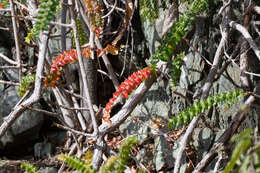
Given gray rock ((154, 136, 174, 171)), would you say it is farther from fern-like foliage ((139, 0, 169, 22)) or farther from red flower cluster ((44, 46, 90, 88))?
fern-like foliage ((139, 0, 169, 22))

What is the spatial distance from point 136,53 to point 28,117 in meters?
2.01

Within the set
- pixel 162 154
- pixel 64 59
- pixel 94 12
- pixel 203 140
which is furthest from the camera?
pixel 162 154

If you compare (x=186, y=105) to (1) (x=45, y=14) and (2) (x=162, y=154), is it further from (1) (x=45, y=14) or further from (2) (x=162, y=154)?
(1) (x=45, y=14)

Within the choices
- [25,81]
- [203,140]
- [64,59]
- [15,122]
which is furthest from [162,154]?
[15,122]

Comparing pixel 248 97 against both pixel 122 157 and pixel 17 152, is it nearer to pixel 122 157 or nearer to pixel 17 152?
pixel 122 157

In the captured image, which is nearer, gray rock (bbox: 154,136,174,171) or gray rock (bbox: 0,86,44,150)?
gray rock (bbox: 154,136,174,171)

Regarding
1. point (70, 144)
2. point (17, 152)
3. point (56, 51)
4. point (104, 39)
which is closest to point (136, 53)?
point (104, 39)

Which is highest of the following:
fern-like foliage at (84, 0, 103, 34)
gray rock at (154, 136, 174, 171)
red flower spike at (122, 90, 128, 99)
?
fern-like foliage at (84, 0, 103, 34)

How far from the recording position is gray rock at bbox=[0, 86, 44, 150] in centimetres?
427

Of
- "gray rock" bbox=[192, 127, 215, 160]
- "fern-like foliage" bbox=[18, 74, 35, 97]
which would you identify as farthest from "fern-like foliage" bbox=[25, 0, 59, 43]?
"gray rock" bbox=[192, 127, 215, 160]

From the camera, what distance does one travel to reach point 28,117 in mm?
4320

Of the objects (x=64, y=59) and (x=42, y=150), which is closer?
(x=64, y=59)

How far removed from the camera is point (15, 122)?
169 inches

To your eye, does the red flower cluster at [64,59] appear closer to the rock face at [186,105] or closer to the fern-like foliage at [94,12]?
the fern-like foliage at [94,12]
